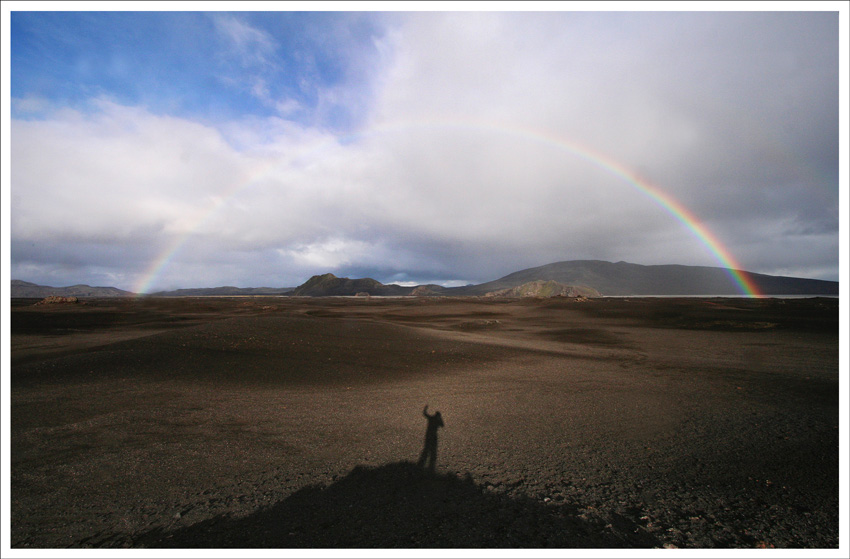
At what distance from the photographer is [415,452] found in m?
6.13

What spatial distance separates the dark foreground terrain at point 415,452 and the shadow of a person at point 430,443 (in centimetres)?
15

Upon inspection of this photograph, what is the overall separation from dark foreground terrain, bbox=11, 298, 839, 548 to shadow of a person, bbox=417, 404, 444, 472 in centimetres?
15

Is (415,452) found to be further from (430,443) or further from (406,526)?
(406,526)

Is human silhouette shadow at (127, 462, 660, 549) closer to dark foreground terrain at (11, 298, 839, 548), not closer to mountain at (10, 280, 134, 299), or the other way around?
dark foreground terrain at (11, 298, 839, 548)

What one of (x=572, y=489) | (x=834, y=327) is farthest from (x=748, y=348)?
(x=572, y=489)

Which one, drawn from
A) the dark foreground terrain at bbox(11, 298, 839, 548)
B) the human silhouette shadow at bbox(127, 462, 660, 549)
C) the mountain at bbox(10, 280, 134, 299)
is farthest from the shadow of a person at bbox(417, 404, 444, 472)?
the mountain at bbox(10, 280, 134, 299)

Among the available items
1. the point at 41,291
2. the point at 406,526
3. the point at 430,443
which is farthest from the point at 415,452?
the point at 41,291

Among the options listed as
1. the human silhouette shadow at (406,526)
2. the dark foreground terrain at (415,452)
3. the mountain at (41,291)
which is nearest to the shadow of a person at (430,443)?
the dark foreground terrain at (415,452)

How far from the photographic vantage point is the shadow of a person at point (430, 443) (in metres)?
5.68

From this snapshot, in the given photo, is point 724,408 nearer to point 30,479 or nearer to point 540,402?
point 540,402

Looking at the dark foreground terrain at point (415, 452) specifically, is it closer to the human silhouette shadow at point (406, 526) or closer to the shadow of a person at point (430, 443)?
the human silhouette shadow at point (406, 526)

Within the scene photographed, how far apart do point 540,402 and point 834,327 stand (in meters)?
26.8

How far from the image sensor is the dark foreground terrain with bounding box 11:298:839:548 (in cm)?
410

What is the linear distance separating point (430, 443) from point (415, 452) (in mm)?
452
